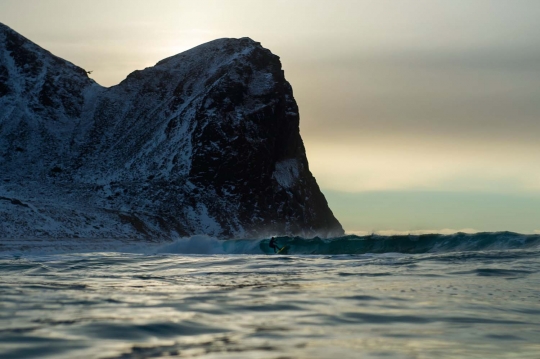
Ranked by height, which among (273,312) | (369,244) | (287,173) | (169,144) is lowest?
(273,312)

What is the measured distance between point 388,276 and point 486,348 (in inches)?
365

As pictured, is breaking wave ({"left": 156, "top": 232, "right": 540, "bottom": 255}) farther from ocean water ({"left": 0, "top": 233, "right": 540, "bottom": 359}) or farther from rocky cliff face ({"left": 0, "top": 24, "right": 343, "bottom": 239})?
rocky cliff face ({"left": 0, "top": 24, "right": 343, "bottom": 239})

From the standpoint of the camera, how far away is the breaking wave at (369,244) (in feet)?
136

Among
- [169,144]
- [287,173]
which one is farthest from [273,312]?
[287,173]

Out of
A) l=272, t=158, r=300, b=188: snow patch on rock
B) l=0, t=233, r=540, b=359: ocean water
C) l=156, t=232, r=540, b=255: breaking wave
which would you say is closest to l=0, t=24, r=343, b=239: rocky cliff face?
l=272, t=158, r=300, b=188: snow patch on rock

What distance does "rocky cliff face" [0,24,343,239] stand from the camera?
112 m

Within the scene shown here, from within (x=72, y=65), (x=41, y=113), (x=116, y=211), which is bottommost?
(x=116, y=211)

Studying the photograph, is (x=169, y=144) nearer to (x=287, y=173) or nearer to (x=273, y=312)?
A: (x=287, y=173)

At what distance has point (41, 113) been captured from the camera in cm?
13125

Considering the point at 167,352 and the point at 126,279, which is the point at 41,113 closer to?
the point at 126,279

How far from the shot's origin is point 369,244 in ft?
175

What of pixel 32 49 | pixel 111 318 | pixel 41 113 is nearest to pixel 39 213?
pixel 41 113

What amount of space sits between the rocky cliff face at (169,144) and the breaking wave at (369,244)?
137ft

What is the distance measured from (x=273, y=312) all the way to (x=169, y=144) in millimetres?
111914
